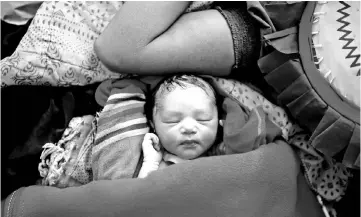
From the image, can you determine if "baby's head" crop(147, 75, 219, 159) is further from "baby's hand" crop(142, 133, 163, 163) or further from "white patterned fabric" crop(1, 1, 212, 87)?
"white patterned fabric" crop(1, 1, 212, 87)

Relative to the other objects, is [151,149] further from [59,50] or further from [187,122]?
[59,50]

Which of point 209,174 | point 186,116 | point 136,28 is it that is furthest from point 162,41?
point 209,174

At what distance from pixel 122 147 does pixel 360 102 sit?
572 millimetres

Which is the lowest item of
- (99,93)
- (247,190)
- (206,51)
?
(247,190)

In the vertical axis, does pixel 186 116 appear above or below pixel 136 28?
below

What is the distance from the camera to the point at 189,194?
3.17ft

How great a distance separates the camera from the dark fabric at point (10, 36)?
47.0 inches

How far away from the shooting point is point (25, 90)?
114 cm

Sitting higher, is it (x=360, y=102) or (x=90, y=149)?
(x=360, y=102)

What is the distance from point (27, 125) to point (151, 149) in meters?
0.34

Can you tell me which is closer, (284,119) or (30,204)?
(30,204)

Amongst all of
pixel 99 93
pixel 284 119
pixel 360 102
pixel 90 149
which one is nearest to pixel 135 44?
pixel 99 93

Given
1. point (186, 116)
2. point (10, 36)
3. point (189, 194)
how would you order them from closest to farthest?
point (189, 194) → point (186, 116) → point (10, 36)

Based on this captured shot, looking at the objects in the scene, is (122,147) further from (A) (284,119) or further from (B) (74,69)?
(A) (284,119)
